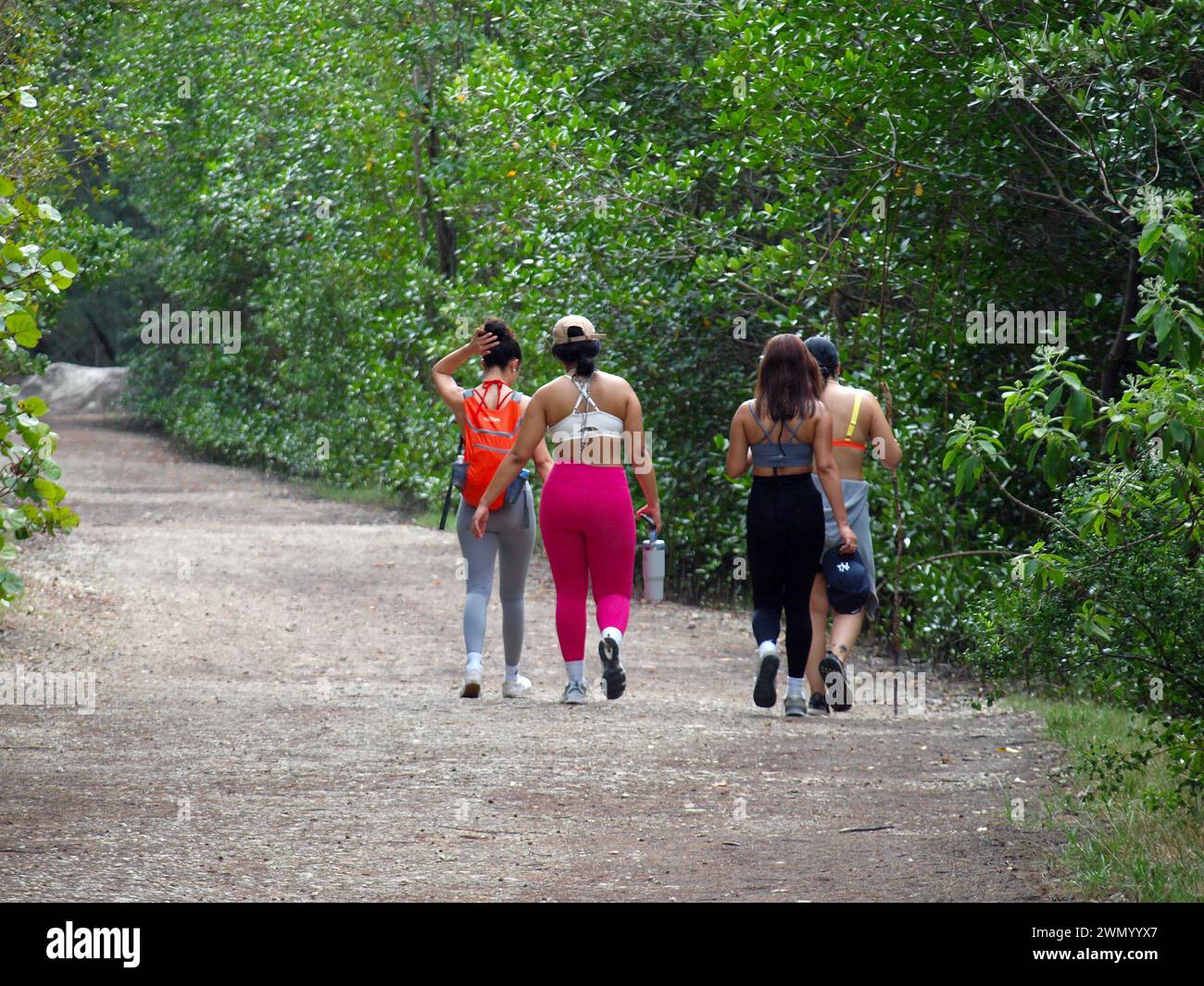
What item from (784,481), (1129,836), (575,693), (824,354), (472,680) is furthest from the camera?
(472,680)

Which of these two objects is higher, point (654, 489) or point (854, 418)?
point (854, 418)

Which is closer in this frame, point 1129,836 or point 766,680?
point 1129,836

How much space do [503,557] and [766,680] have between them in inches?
68.1

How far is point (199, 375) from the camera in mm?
32125

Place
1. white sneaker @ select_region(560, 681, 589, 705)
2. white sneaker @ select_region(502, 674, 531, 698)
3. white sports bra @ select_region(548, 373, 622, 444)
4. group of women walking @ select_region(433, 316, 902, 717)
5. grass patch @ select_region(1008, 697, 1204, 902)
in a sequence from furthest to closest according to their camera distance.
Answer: white sneaker @ select_region(502, 674, 531, 698) → white sneaker @ select_region(560, 681, 589, 705) → white sports bra @ select_region(548, 373, 622, 444) → group of women walking @ select_region(433, 316, 902, 717) → grass patch @ select_region(1008, 697, 1204, 902)

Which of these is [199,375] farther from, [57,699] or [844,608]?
[844,608]

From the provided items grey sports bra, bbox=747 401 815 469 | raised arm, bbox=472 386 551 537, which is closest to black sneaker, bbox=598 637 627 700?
raised arm, bbox=472 386 551 537

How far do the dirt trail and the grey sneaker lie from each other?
0.65 ft

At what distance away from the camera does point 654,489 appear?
8.31m

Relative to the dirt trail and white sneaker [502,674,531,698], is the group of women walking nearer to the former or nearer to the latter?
the dirt trail

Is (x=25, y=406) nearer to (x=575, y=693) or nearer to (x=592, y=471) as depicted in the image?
(x=592, y=471)

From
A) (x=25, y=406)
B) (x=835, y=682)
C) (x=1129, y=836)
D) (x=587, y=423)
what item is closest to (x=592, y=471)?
(x=587, y=423)

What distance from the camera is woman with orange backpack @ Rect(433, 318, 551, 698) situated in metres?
8.71

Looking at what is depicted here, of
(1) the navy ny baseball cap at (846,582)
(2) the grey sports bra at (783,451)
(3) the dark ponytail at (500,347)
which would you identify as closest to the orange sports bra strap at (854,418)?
(2) the grey sports bra at (783,451)
